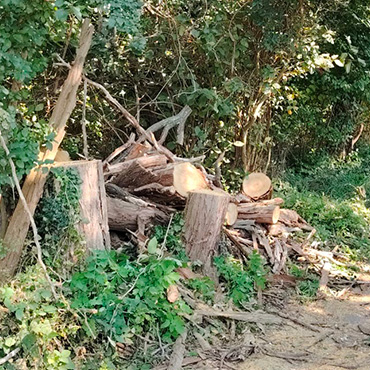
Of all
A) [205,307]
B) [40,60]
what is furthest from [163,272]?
[40,60]

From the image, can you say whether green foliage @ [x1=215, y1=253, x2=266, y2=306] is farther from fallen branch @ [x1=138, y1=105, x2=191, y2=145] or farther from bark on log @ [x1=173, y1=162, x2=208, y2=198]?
fallen branch @ [x1=138, y1=105, x2=191, y2=145]

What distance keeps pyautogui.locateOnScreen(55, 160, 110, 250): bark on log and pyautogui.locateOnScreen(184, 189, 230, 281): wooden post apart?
97cm

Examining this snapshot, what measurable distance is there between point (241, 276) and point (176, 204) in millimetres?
1092

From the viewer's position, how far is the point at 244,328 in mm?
4863

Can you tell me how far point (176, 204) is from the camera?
5828 millimetres

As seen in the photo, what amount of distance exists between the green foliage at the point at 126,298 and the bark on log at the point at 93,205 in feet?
Result: 0.75

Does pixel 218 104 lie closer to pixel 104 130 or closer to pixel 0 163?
pixel 104 130

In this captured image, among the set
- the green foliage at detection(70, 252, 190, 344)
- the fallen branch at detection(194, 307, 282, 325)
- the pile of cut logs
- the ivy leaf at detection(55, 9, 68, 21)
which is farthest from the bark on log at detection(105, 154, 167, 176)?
the ivy leaf at detection(55, 9, 68, 21)

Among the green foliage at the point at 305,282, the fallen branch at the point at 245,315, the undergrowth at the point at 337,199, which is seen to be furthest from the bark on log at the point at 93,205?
the undergrowth at the point at 337,199

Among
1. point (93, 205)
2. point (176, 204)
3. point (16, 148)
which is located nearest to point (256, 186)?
point (176, 204)

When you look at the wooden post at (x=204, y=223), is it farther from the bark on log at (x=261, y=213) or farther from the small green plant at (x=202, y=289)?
the bark on log at (x=261, y=213)

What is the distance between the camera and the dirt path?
436 cm

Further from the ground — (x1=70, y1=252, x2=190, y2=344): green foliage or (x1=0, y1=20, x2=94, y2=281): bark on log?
(x1=0, y1=20, x2=94, y2=281): bark on log

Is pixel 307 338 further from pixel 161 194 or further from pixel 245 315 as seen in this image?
pixel 161 194
